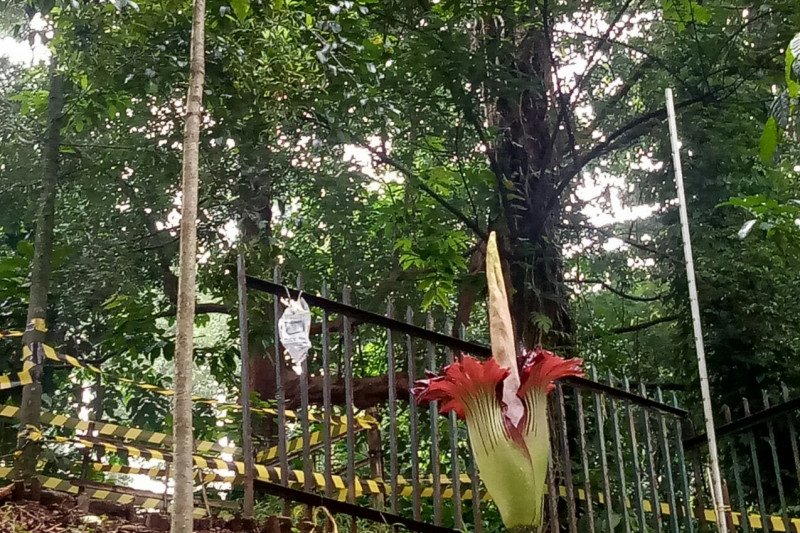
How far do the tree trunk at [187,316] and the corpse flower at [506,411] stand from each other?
585 millimetres

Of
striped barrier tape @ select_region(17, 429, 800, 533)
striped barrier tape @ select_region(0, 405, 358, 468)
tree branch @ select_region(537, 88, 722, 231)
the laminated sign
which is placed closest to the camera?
the laminated sign

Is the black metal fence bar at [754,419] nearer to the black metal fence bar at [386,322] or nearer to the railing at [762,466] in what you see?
the railing at [762,466]

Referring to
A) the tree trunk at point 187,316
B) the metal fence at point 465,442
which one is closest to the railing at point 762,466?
the metal fence at point 465,442

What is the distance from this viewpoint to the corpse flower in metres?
1.55

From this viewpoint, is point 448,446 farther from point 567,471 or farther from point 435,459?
point 435,459

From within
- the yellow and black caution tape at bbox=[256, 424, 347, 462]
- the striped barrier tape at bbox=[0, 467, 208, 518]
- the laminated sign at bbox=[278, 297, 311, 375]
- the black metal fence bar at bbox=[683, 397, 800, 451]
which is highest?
the laminated sign at bbox=[278, 297, 311, 375]

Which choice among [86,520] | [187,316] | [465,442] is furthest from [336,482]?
[187,316]

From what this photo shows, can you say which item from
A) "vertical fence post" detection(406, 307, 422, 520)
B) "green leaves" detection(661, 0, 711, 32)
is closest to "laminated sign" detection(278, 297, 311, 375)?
"vertical fence post" detection(406, 307, 422, 520)

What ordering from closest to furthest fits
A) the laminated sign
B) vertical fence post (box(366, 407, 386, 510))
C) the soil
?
the soil → the laminated sign → vertical fence post (box(366, 407, 386, 510))

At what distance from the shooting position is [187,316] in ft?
5.39

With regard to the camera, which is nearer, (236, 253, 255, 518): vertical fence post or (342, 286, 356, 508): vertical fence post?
(236, 253, 255, 518): vertical fence post

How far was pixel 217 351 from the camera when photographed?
18.8ft

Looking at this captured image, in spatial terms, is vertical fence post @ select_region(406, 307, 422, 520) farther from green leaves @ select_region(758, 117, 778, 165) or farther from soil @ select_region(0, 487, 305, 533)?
green leaves @ select_region(758, 117, 778, 165)

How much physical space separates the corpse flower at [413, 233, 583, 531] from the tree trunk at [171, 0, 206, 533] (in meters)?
0.59
